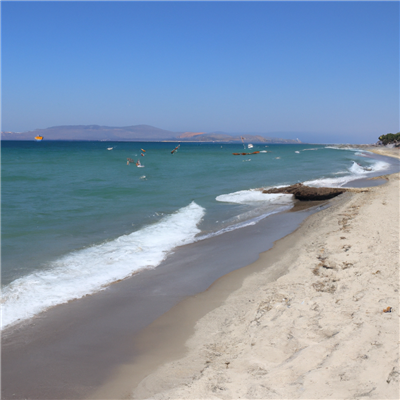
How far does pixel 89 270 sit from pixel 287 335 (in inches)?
195

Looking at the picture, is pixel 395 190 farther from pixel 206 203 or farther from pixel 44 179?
pixel 44 179

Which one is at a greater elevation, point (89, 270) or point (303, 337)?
point (303, 337)

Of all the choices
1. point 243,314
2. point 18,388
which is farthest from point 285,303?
point 18,388

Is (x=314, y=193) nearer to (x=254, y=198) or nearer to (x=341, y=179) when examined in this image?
(x=254, y=198)

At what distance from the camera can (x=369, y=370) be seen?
3.17m

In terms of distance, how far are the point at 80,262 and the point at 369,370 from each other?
665cm

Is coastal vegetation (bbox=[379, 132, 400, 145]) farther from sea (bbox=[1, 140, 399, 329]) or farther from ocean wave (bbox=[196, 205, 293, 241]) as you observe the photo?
ocean wave (bbox=[196, 205, 293, 241])

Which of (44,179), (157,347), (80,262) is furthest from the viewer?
(44,179)

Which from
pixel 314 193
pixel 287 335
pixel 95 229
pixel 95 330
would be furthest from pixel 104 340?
pixel 314 193

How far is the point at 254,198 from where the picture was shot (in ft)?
54.5

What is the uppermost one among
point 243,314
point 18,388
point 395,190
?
point 395,190

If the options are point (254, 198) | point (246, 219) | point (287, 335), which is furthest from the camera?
point (254, 198)

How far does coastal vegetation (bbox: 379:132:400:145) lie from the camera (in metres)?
93.1

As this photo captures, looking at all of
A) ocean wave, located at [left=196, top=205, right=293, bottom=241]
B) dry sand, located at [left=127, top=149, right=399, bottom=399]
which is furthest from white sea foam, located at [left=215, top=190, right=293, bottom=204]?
dry sand, located at [left=127, top=149, right=399, bottom=399]
